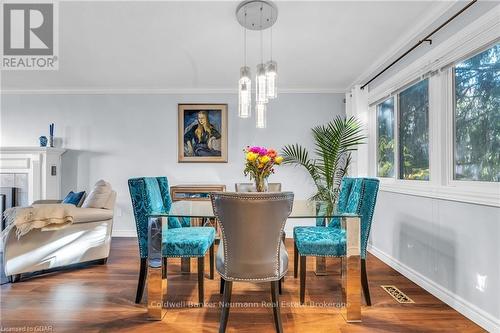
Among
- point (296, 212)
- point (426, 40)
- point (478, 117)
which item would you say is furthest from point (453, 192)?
point (426, 40)

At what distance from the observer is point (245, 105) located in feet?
7.50

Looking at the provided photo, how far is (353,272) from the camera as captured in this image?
1.93 m

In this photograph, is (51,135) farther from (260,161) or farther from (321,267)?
(321,267)

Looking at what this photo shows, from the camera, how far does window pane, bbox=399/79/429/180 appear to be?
2570mm

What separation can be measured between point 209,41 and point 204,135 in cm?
181

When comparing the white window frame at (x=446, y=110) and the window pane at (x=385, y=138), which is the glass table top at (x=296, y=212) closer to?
the white window frame at (x=446, y=110)

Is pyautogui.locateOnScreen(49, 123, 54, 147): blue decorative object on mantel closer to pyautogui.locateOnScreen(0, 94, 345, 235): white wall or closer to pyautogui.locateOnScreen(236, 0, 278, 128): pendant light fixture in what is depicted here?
pyautogui.locateOnScreen(0, 94, 345, 235): white wall

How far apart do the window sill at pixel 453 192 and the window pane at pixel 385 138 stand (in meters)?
0.40

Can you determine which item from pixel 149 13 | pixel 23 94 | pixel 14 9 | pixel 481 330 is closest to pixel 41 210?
pixel 14 9

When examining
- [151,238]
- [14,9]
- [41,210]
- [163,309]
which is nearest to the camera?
[151,238]

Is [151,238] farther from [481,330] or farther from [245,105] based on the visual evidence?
[481,330]

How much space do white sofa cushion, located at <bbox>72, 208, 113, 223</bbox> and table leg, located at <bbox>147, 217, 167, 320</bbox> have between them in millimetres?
1357

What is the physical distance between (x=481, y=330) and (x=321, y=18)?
103 inches

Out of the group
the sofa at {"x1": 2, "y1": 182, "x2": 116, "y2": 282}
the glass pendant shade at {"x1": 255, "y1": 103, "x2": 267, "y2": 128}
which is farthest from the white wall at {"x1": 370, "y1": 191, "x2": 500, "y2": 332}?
the sofa at {"x1": 2, "y1": 182, "x2": 116, "y2": 282}
